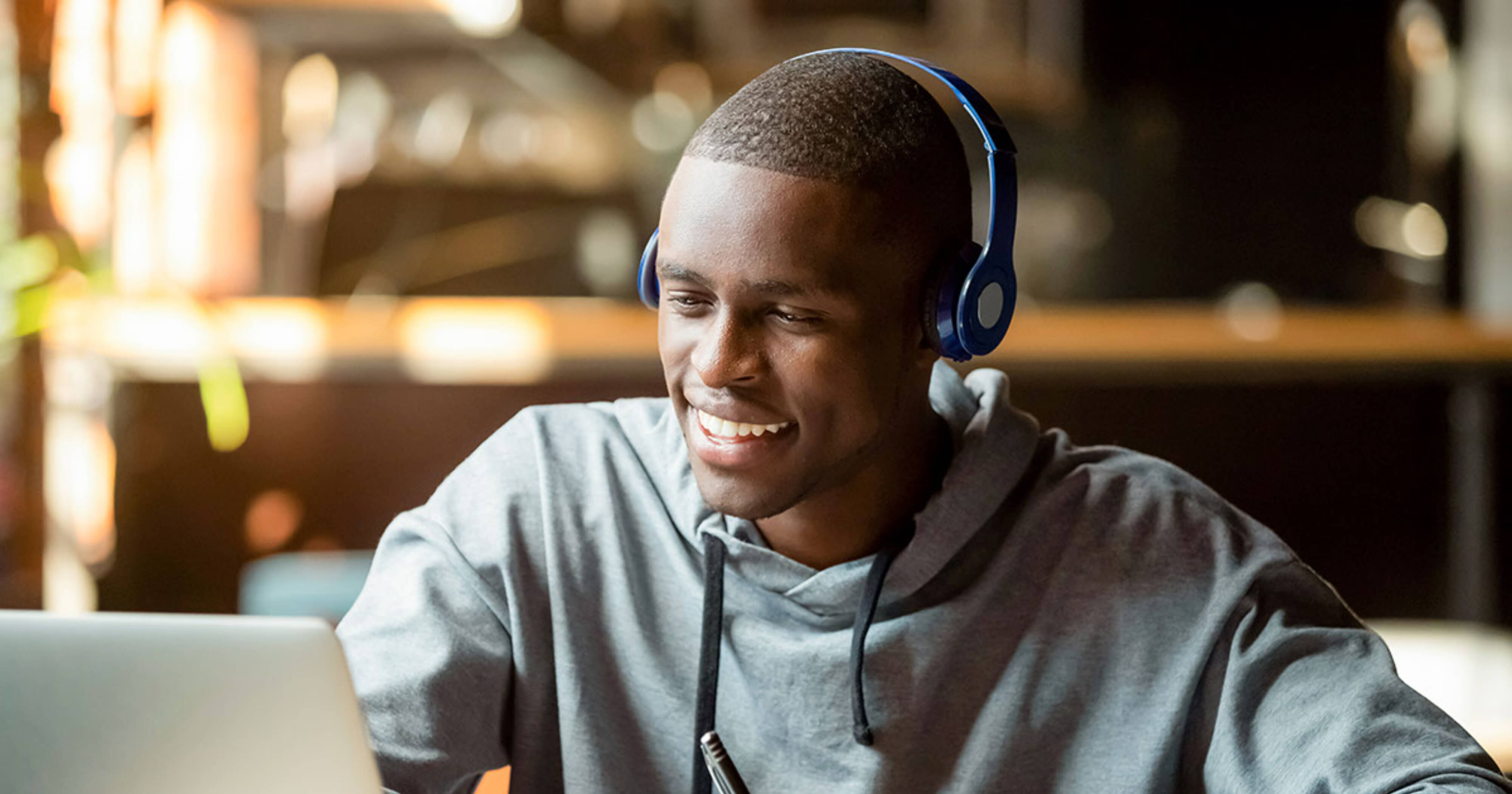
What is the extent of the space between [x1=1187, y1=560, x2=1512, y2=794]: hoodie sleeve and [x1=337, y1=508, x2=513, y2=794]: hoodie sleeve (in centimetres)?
47

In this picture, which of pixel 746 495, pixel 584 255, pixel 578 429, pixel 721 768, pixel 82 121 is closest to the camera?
pixel 721 768

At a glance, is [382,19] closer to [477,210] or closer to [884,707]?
[477,210]

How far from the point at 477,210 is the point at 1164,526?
290 cm

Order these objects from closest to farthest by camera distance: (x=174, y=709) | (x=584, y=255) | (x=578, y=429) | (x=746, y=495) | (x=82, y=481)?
(x=174, y=709)
(x=746, y=495)
(x=578, y=429)
(x=82, y=481)
(x=584, y=255)

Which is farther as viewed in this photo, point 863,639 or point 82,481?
point 82,481

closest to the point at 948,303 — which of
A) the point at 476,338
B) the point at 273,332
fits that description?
the point at 476,338

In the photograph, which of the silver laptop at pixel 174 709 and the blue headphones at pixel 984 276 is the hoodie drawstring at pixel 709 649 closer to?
the blue headphones at pixel 984 276

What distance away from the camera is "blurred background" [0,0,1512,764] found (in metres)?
2.30

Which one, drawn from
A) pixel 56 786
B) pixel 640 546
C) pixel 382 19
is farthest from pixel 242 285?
pixel 56 786

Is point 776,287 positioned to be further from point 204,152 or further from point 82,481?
point 204,152

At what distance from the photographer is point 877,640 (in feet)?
3.12

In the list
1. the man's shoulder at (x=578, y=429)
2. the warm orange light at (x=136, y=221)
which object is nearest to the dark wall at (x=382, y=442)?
the warm orange light at (x=136, y=221)

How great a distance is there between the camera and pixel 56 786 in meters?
0.57

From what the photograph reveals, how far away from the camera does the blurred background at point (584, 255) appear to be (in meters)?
2.30
